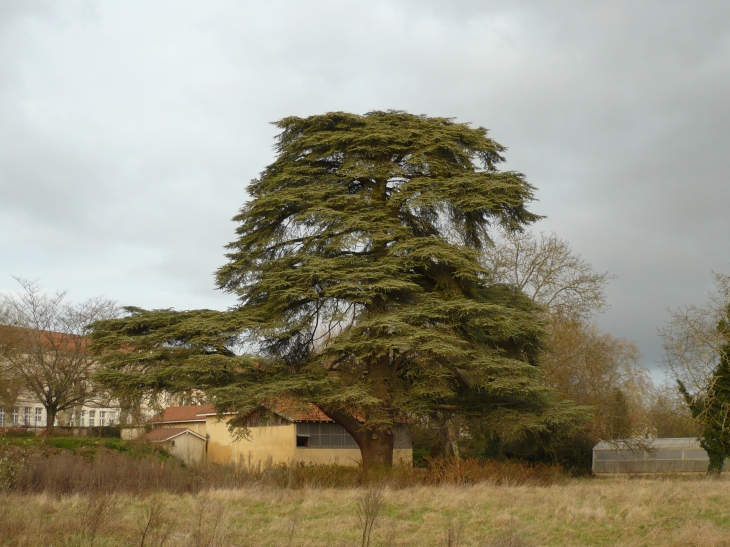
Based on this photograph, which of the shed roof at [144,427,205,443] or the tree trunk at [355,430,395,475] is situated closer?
the tree trunk at [355,430,395,475]

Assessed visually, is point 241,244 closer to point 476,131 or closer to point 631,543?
point 476,131

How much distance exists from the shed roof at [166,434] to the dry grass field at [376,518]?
84.1 feet

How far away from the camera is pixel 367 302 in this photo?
2006 cm

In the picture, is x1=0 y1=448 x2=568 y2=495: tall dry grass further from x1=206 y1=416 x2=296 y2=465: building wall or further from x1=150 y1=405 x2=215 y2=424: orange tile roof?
x1=150 y1=405 x2=215 y2=424: orange tile roof

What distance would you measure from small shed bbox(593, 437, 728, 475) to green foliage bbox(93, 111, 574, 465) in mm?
14657

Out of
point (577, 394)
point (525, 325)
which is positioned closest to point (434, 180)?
point (525, 325)

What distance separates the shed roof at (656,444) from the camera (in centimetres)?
3334

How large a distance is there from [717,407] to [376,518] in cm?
1797

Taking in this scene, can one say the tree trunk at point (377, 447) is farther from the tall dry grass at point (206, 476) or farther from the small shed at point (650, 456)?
the small shed at point (650, 456)

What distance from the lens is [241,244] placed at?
932 inches

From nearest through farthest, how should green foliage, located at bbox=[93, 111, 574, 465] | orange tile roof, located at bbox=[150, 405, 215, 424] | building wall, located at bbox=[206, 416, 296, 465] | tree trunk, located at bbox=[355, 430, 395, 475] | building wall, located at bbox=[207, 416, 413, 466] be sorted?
green foliage, located at bbox=[93, 111, 574, 465]
tree trunk, located at bbox=[355, 430, 395, 475]
building wall, located at bbox=[207, 416, 413, 466]
building wall, located at bbox=[206, 416, 296, 465]
orange tile roof, located at bbox=[150, 405, 215, 424]

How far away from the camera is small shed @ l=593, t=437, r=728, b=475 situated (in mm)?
33719

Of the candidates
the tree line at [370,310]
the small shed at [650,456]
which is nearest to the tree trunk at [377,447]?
the tree line at [370,310]

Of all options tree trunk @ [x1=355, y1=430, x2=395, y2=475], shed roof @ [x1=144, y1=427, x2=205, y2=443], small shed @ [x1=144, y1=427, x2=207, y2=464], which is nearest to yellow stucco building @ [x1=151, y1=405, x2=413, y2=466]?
small shed @ [x1=144, y1=427, x2=207, y2=464]
